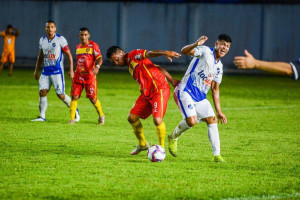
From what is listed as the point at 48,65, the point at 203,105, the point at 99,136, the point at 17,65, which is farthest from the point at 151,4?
the point at 203,105

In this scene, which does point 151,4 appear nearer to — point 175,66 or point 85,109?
point 175,66

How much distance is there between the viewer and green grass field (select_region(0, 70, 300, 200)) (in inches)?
276

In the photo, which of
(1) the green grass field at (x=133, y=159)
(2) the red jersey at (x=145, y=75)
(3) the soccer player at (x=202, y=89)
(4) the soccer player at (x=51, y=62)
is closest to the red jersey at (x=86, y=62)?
(4) the soccer player at (x=51, y=62)

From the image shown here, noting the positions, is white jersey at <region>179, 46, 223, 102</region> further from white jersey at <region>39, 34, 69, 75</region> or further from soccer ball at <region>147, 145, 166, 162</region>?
white jersey at <region>39, 34, 69, 75</region>

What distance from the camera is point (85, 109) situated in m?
15.8

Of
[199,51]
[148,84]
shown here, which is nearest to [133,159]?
[148,84]

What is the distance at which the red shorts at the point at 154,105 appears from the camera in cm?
891

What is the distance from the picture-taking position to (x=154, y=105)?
351 inches

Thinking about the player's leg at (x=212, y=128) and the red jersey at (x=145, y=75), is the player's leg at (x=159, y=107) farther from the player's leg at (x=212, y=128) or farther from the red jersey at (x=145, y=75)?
the player's leg at (x=212, y=128)

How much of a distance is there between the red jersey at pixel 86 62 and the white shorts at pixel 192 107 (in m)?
4.33

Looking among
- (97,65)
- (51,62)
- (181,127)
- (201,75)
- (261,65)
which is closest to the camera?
(261,65)

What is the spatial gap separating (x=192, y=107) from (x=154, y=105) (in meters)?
0.57

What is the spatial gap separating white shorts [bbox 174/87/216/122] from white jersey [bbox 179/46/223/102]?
0.22 feet

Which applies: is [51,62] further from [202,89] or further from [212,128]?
[212,128]
